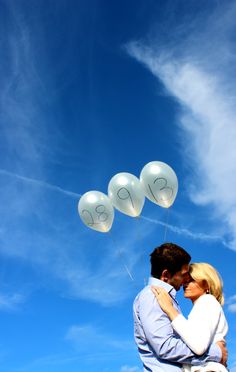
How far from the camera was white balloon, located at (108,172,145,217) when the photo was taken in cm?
900

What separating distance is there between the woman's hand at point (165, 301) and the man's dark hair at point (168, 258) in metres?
0.18

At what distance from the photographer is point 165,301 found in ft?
11.8

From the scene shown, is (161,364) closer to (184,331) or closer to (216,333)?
(184,331)

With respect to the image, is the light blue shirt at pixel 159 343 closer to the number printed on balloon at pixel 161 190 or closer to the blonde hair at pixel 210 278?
the blonde hair at pixel 210 278

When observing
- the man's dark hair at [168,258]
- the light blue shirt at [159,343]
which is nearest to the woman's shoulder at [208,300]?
the light blue shirt at [159,343]

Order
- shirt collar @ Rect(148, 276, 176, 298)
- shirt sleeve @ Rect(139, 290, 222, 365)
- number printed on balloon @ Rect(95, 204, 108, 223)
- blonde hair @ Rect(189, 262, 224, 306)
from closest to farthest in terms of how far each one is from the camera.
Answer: shirt sleeve @ Rect(139, 290, 222, 365) < shirt collar @ Rect(148, 276, 176, 298) < blonde hair @ Rect(189, 262, 224, 306) < number printed on balloon @ Rect(95, 204, 108, 223)

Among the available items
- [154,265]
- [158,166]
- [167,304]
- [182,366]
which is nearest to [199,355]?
[182,366]

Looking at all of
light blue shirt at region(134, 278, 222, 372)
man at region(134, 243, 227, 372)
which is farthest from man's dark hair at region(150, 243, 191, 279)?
light blue shirt at region(134, 278, 222, 372)

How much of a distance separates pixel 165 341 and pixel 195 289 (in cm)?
84

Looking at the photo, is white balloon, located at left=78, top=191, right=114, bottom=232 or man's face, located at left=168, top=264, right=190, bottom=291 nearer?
man's face, located at left=168, top=264, right=190, bottom=291

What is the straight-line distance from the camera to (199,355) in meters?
3.42

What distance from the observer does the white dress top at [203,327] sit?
3.41 m

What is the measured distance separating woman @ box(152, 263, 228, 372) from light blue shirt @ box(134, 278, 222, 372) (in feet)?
0.16

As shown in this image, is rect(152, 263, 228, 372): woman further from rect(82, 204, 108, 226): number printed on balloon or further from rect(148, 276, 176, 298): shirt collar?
rect(82, 204, 108, 226): number printed on balloon
